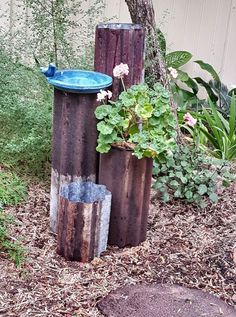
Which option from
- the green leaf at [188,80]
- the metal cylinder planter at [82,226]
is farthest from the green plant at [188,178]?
the green leaf at [188,80]

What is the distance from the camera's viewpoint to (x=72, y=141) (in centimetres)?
271

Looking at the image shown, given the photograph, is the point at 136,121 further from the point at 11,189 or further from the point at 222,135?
the point at 222,135

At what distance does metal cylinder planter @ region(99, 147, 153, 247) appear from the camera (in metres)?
2.67

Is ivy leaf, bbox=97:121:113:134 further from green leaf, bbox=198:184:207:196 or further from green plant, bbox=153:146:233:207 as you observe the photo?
green leaf, bbox=198:184:207:196

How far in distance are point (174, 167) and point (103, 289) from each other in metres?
1.19

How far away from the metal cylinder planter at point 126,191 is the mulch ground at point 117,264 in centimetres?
9

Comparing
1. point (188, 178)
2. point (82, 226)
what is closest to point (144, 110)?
point (82, 226)

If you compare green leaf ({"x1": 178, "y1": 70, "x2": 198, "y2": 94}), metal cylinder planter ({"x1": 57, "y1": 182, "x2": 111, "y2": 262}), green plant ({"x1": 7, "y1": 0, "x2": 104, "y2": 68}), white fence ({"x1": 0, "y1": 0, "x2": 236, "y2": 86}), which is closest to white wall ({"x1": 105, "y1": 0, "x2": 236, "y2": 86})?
white fence ({"x1": 0, "y1": 0, "x2": 236, "y2": 86})

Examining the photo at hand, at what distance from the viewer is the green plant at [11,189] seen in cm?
305

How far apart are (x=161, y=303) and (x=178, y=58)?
335 centimetres

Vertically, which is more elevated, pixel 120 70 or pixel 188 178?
pixel 120 70

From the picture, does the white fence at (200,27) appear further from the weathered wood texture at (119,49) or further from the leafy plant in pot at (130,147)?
the leafy plant in pot at (130,147)

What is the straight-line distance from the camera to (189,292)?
2453 millimetres

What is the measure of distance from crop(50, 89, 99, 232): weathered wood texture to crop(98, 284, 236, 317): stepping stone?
2.20ft
